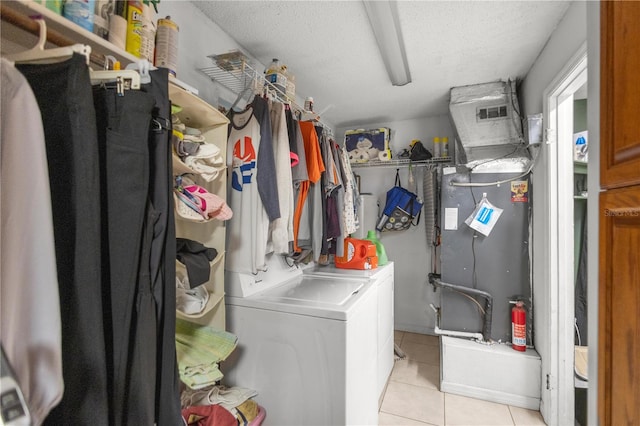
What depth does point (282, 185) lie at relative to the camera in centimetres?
144

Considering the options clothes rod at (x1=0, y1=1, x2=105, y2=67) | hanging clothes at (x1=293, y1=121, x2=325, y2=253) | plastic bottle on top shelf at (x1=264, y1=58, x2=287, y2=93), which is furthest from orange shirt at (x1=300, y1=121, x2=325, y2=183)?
clothes rod at (x1=0, y1=1, x2=105, y2=67)

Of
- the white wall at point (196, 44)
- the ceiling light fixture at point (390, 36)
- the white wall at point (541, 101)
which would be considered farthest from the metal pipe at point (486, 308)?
the white wall at point (196, 44)

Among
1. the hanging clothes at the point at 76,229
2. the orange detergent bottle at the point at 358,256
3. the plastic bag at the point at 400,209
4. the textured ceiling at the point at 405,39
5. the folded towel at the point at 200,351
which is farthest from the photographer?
the plastic bag at the point at 400,209

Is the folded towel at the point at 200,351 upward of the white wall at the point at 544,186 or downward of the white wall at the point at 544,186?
downward

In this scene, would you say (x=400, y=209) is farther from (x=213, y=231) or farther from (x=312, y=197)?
(x=213, y=231)

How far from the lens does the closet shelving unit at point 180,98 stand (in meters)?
0.64

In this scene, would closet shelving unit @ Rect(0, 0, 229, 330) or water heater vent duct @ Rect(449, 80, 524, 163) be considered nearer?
closet shelving unit @ Rect(0, 0, 229, 330)

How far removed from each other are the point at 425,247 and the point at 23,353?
10.8 feet

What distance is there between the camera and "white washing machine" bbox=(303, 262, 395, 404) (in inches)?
76.8

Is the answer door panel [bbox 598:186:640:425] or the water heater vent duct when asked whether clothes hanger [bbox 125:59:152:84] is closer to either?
door panel [bbox 598:186:640:425]

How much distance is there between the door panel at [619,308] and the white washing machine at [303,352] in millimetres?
811

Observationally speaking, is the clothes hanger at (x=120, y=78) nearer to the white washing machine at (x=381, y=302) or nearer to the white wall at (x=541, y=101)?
the white washing machine at (x=381, y=302)

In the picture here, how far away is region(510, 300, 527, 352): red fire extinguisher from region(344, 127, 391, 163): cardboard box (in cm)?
197

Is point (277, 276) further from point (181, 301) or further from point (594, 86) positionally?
point (594, 86)
